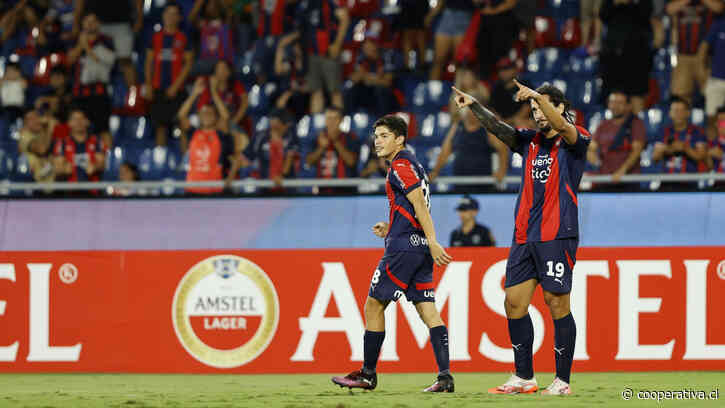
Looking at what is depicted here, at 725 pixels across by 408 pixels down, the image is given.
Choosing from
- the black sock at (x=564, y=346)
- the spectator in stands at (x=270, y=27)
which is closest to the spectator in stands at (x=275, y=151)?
the spectator in stands at (x=270, y=27)

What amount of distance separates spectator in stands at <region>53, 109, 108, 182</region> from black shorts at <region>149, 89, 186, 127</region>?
125 centimetres

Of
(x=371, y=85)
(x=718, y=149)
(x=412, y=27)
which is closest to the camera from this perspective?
(x=718, y=149)

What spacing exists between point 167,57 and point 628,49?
636cm

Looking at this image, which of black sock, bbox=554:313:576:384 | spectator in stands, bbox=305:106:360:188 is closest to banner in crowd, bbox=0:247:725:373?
spectator in stands, bbox=305:106:360:188

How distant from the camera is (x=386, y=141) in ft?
26.0

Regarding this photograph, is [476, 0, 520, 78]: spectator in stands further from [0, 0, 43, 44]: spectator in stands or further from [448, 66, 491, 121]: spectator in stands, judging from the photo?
[0, 0, 43, 44]: spectator in stands

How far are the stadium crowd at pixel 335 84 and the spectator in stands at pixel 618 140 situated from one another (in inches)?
0.7

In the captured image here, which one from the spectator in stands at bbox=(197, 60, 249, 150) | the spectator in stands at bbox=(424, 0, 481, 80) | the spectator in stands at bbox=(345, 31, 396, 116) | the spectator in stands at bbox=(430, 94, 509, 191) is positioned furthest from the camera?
the spectator in stands at bbox=(424, 0, 481, 80)

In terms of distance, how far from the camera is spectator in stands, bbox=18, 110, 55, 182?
45.4ft

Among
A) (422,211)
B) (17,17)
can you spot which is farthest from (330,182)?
(17,17)

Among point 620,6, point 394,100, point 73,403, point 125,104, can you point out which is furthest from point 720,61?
point 73,403

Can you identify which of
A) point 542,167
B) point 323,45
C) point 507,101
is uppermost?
point 323,45

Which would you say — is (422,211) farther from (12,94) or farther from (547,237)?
(12,94)

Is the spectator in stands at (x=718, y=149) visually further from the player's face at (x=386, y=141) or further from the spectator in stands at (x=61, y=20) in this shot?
the spectator in stands at (x=61, y=20)
